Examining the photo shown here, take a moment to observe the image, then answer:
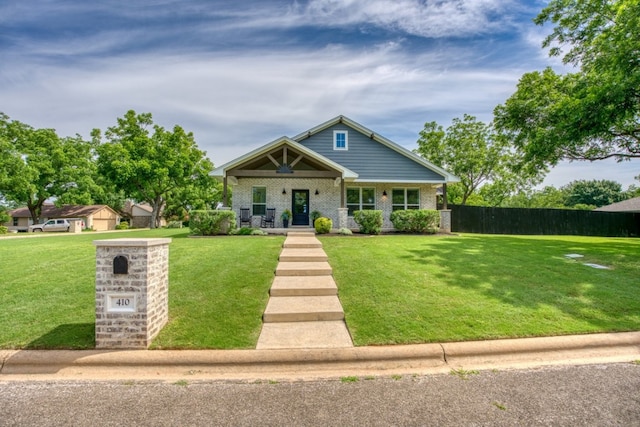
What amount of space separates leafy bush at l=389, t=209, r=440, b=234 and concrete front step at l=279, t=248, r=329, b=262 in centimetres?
621

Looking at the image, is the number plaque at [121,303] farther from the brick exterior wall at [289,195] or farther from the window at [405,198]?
the window at [405,198]

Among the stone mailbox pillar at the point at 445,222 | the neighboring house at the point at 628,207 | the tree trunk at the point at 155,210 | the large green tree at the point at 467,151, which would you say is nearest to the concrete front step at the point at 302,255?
the stone mailbox pillar at the point at 445,222

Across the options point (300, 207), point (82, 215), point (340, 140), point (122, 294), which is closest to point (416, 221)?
point (300, 207)

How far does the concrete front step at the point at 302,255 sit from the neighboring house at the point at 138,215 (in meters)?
43.0

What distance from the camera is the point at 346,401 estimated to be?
265 centimetres

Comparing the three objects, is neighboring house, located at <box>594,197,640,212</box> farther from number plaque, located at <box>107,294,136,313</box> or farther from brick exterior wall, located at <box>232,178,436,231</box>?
number plaque, located at <box>107,294,136,313</box>

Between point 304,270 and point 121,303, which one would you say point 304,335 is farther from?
point 304,270

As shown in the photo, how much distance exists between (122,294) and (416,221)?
1172 cm

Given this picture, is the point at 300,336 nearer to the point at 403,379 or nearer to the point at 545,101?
the point at 403,379

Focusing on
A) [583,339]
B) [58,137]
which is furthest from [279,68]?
[58,137]

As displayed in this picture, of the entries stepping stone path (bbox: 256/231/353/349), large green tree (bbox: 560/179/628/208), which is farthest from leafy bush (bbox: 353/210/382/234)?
large green tree (bbox: 560/179/628/208)

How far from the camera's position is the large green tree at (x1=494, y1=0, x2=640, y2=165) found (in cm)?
935

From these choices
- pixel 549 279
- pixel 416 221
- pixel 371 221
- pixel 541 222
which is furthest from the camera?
pixel 541 222

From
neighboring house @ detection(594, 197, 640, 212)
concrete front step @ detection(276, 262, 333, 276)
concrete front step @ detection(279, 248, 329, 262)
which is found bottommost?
concrete front step @ detection(276, 262, 333, 276)
